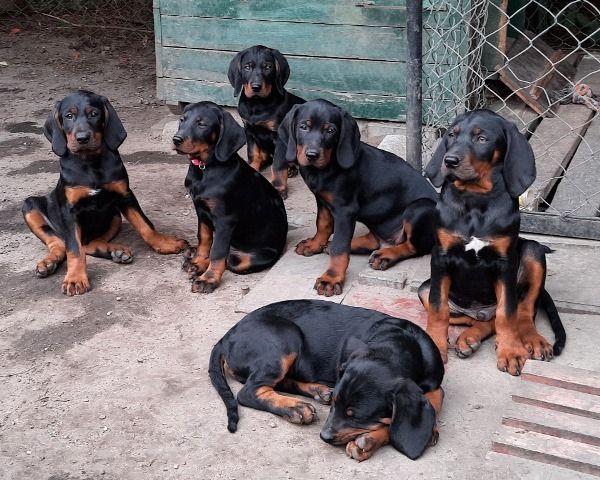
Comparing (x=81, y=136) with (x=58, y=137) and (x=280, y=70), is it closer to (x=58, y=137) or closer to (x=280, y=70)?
(x=58, y=137)

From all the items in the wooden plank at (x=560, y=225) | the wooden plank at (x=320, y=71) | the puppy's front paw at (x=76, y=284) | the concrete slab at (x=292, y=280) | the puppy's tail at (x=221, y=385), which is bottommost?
the puppy's front paw at (x=76, y=284)

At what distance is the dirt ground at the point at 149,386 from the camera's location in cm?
382

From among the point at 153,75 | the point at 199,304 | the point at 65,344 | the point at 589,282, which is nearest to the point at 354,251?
the point at 199,304

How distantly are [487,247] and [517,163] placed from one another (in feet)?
1.35

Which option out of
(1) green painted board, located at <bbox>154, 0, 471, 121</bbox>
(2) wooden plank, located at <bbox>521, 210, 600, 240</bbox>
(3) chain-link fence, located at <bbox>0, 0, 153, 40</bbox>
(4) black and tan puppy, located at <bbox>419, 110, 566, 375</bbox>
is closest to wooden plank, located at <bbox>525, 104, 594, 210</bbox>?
(2) wooden plank, located at <bbox>521, 210, 600, 240</bbox>

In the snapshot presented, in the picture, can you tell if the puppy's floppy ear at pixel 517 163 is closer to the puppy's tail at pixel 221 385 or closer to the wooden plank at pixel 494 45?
the puppy's tail at pixel 221 385

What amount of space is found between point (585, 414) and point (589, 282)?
1.26 m

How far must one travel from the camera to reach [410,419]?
12.0ft

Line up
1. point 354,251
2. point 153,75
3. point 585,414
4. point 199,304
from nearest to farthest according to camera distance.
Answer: point 585,414 → point 199,304 → point 354,251 → point 153,75

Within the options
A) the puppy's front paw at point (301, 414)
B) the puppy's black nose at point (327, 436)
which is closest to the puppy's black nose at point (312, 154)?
the puppy's front paw at point (301, 414)

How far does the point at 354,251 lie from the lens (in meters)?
5.71

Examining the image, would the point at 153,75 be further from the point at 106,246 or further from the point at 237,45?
the point at 106,246

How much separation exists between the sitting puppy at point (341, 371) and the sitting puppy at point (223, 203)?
110 centimetres

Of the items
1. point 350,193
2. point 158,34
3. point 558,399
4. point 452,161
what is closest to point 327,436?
point 558,399
